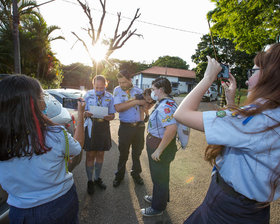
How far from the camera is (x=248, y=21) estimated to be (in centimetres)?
585

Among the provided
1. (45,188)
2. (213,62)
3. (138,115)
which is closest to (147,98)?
(138,115)

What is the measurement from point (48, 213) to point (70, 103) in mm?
927

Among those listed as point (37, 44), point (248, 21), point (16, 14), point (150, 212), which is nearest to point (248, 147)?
point (150, 212)

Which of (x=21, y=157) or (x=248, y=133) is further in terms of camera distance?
(x=21, y=157)

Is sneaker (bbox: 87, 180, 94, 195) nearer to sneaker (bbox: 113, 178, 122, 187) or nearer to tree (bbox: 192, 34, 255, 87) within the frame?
sneaker (bbox: 113, 178, 122, 187)

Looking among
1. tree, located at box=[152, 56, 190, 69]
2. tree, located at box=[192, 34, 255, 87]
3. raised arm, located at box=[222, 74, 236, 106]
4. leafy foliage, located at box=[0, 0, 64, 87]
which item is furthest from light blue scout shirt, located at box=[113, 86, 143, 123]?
tree, located at box=[152, 56, 190, 69]

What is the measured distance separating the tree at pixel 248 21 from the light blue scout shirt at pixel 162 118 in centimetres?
565

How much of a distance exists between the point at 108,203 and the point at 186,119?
218 centimetres

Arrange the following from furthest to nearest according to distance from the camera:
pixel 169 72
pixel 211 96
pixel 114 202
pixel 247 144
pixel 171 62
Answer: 1. pixel 171 62
2. pixel 169 72
3. pixel 211 96
4. pixel 114 202
5. pixel 247 144

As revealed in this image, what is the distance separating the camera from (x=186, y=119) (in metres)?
0.92

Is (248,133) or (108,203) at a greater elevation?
(248,133)

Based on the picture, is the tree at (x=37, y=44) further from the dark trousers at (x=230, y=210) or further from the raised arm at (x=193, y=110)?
the dark trousers at (x=230, y=210)

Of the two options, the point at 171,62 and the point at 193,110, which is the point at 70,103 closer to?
the point at 193,110

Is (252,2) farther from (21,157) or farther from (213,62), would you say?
(21,157)
